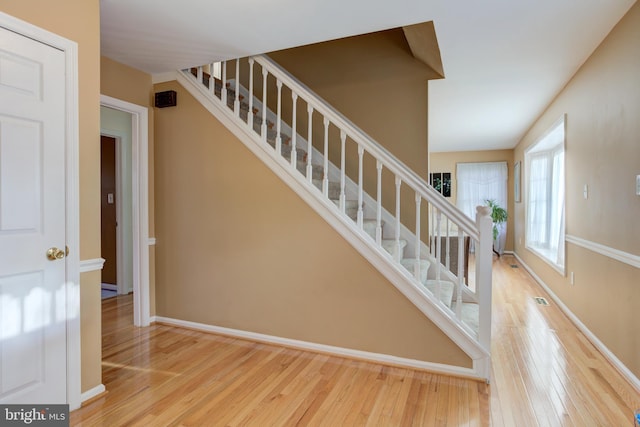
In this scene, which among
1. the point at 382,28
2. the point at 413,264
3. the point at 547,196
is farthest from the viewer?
the point at 547,196

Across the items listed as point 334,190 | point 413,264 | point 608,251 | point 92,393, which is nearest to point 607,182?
point 608,251

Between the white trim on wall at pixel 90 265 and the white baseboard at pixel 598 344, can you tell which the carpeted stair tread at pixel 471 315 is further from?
the white trim on wall at pixel 90 265

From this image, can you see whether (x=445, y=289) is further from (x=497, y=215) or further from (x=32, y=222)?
(x=497, y=215)

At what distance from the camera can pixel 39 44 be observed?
5.83ft

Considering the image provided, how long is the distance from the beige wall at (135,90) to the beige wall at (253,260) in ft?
0.19

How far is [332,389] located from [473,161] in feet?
22.9

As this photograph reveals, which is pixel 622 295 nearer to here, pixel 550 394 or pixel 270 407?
pixel 550 394

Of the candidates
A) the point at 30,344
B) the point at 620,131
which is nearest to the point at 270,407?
the point at 30,344

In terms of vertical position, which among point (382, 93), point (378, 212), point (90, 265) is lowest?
point (90, 265)

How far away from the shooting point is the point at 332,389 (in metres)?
2.15

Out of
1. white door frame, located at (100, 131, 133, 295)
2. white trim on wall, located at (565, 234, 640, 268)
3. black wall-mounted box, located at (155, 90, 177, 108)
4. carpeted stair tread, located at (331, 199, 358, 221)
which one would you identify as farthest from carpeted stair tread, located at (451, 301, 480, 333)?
white door frame, located at (100, 131, 133, 295)

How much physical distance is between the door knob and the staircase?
151cm

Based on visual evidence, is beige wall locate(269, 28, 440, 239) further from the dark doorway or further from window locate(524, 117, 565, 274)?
the dark doorway

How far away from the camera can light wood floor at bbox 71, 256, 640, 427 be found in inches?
73.4
